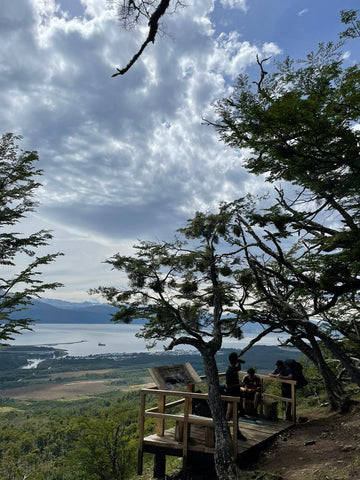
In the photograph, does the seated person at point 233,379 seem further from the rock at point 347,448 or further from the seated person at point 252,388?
the rock at point 347,448

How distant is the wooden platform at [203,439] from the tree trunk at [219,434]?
46 cm

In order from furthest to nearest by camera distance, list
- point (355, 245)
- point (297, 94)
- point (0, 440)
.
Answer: point (0, 440) < point (297, 94) < point (355, 245)

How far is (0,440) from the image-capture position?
128 ft

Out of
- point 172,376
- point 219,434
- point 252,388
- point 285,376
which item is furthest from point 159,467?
point 285,376

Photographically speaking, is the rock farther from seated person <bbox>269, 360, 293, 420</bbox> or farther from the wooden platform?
seated person <bbox>269, 360, 293, 420</bbox>

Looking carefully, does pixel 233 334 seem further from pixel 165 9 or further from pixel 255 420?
pixel 165 9

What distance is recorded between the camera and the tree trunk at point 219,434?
24.2 feet

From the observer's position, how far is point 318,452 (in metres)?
7.88

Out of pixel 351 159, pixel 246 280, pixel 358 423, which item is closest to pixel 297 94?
pixel 351 159

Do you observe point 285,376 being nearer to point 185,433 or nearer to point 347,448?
point 347,448

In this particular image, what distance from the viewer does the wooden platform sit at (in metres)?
8.23

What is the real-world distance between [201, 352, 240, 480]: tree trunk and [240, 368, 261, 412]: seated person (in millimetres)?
2308

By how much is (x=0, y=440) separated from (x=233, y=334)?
142 ft

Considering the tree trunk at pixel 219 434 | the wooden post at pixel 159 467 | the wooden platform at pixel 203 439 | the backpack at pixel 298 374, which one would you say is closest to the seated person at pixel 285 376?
the backpack at pixel 298 374
